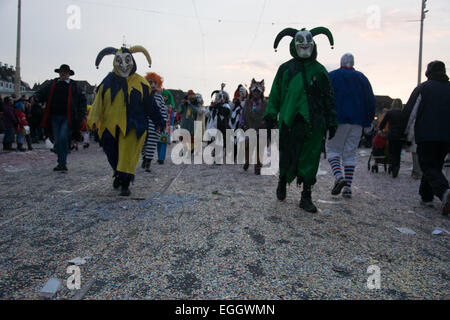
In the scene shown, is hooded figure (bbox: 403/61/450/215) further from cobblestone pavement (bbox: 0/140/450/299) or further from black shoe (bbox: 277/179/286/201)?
black shoe (bbox: 277/179/286/201)

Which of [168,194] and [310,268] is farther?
[168,194]

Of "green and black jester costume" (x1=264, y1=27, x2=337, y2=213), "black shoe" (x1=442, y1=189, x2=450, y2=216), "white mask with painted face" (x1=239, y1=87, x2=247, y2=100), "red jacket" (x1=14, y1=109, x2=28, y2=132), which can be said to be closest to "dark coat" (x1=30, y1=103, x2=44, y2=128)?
"red jacket" (x1=14, y1=109, x2=28, y2=132)

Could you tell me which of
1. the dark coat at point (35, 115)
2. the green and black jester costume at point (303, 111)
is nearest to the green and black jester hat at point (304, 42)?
the green and black jester costume at point (303, 111)

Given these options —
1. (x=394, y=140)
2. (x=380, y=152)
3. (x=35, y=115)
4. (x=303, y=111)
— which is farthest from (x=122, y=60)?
(x=35, y=115)

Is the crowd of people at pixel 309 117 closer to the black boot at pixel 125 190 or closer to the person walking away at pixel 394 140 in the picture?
the black boot at pixel 125 190

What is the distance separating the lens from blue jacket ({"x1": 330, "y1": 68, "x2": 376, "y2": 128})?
5.36 metres

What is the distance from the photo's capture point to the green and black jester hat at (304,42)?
4531 mm

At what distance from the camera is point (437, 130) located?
4633 mm

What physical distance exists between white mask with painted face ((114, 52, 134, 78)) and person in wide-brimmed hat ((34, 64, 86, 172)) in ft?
8.52

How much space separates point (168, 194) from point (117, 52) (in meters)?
2.29

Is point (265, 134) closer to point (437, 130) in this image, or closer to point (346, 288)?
point (437, 130)

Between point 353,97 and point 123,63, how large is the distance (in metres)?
3.59

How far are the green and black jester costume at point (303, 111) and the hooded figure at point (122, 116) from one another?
201cm
